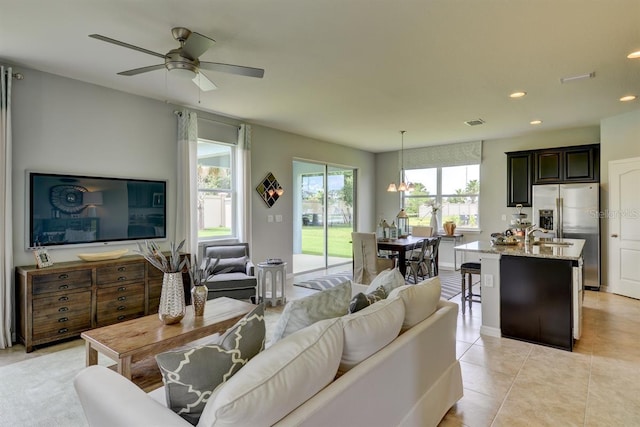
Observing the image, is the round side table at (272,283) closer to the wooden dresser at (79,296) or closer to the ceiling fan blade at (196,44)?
the wooden dresser at (79,296)

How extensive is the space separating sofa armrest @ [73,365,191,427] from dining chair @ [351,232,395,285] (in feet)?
14.0

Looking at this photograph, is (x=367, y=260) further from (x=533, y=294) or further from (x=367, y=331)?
(x=367, y=331)

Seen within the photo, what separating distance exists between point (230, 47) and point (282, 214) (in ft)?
11.8

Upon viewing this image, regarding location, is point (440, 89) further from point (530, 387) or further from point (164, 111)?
point (164, 111)

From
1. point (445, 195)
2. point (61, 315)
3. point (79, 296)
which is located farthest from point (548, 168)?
point (61, 315)

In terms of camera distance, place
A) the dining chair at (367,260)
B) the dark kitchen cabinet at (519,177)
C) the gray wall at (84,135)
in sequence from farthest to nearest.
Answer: the dark kitchen cabinet at (519,177), the dining chair at (367,260), the gray wall at (84,135)

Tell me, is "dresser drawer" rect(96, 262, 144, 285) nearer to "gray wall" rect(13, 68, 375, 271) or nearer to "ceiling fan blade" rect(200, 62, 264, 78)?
"gray wall" rect(13, 68, 375, 271)

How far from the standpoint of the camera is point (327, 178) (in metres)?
7.54

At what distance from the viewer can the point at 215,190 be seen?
5250 mm

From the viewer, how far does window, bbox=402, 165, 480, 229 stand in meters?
7.52

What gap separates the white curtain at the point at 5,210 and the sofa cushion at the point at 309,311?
315 centimetres

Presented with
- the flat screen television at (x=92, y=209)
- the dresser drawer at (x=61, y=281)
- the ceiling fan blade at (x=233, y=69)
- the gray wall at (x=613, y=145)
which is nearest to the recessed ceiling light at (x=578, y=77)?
the gray wall at (x=613, y=145)

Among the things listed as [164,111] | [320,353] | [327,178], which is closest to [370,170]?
[327,178]

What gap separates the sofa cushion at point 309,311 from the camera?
1634mm
